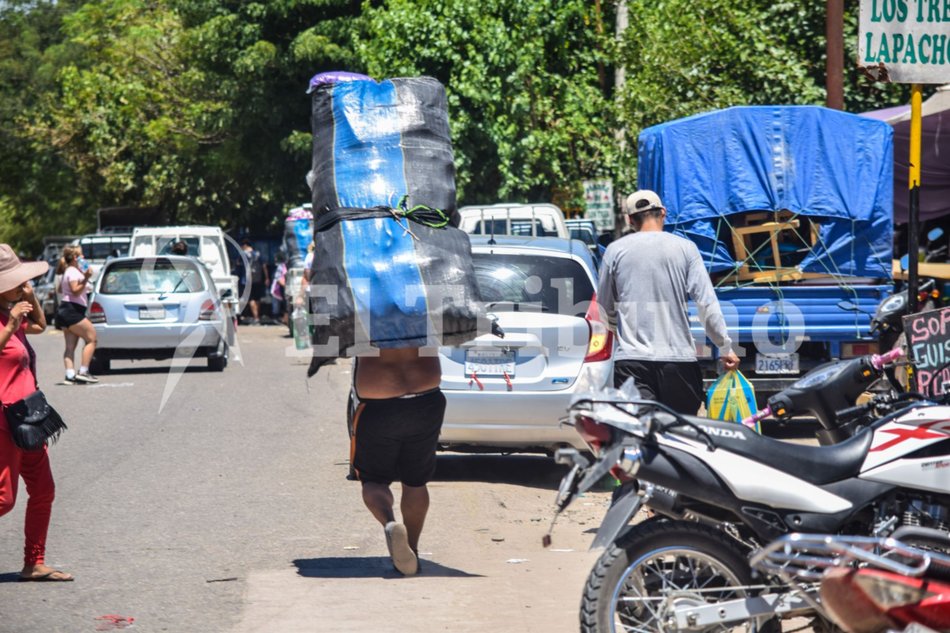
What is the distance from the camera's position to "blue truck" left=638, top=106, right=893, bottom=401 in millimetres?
12820

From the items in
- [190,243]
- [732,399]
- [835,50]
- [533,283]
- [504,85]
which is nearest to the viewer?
[732,399]

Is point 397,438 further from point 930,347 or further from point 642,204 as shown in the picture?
point 930,347

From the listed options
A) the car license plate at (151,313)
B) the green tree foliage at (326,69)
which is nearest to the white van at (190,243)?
the green tree foliage at (326,69)

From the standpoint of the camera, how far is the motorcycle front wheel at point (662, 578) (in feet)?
15.7

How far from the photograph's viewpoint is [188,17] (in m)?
35.9

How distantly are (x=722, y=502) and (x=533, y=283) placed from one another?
520cm

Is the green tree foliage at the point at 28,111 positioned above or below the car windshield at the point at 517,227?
above

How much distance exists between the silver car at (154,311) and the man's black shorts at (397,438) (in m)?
13.0

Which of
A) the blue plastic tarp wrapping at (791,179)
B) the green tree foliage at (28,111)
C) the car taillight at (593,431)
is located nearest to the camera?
the car taillight at (593,431)

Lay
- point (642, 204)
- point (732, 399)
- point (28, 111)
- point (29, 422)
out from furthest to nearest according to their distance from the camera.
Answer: point (28, 111) < point (732, 399) < point (642, 204) < point (29, 422)

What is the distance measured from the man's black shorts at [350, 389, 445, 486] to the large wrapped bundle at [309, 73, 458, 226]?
1001mm

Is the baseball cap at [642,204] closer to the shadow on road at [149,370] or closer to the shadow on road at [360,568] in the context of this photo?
the shadow on road at [360,568]

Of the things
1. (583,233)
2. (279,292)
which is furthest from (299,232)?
(583,233)

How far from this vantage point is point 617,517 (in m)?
4.86
